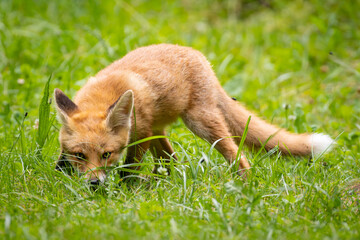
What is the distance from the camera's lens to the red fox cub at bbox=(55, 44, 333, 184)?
3875 millimetres

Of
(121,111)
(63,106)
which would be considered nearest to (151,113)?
(121,111)

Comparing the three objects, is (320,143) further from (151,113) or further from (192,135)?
(151,113)

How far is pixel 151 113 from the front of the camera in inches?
173

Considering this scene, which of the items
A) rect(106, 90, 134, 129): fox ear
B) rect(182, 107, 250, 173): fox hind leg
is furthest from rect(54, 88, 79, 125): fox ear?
rect(182, 107, 250, 173): fox hind leg

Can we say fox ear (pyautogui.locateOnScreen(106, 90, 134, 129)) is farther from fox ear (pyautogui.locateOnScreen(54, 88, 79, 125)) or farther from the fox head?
fox ear (pyautogui.locateOnScreen(54, 88, 79, 125))

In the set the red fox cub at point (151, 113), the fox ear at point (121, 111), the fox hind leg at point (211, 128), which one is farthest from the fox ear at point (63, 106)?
the fox hind leg at point (211, 128)

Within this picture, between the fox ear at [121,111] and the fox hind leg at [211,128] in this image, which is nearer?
the fox ear at [121,111]

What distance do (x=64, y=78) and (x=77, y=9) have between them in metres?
3.52

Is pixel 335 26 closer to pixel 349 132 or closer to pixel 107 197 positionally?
pixel 349 132

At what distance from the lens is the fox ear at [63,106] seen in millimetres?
3883

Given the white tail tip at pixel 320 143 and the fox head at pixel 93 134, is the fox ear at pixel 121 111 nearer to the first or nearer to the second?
the fox head at pixel 93 134

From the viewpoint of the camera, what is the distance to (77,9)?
9242 mm

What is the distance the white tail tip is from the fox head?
1.90 meters

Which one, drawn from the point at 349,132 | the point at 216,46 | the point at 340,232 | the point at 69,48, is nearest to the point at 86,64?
the point at 69,48
